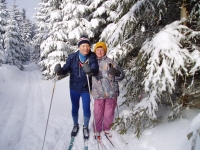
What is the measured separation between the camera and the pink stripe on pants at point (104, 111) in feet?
14.5

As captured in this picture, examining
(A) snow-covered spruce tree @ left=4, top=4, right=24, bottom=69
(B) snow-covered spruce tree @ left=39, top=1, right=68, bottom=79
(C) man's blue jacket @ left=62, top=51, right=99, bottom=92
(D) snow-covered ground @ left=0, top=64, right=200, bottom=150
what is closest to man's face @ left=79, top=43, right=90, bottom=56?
(C) man's blue jacket @ left=62, top=51, right=99, bottom=92

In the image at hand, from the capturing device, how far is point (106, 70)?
424 cm

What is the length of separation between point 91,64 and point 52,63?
38.2 ft

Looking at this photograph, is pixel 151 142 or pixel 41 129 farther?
pixel 41 129

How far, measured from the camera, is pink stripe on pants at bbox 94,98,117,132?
4426mm

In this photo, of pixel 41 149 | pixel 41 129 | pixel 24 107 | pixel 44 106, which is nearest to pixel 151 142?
pixel 41 149

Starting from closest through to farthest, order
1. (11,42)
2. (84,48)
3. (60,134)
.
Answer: (84,48) < (60,134) < (11,42)

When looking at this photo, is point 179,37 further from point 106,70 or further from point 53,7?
point 53,7

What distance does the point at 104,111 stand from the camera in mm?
4605

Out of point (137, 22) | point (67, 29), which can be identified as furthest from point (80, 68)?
point (67, 29)

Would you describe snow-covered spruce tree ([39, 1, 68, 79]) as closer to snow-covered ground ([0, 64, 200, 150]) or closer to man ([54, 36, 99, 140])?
snow-covered ground ([0, 64, 200, 150])

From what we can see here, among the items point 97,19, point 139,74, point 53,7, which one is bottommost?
point 139,74

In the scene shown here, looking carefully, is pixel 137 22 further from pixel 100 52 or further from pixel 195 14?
pixel 195 14

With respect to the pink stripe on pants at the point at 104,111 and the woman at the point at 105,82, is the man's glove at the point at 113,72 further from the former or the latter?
the pink stripe on pants at the point at 104,111
